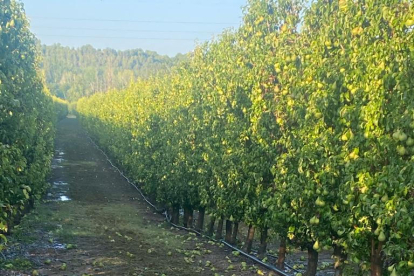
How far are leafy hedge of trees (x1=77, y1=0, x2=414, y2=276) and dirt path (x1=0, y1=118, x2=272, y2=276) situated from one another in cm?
163

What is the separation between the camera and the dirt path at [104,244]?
41.5 ft

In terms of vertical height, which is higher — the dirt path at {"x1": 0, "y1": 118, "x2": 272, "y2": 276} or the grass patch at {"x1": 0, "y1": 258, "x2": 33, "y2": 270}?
the grass patch at {"x1": 0, "y1": 258, "x2": 33, "y2": 270}

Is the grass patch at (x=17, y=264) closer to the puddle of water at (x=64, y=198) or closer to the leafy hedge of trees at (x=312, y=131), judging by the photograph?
the leafy hedge of trees at (x=312, y=131)

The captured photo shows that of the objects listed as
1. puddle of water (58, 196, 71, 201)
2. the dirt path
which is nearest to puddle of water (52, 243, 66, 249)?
the dirt path

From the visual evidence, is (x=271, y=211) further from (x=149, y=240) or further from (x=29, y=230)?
(x=29, y=230)

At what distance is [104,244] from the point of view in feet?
50.5

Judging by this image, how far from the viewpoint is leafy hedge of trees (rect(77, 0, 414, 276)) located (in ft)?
24.3

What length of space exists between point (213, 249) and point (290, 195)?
6.30m

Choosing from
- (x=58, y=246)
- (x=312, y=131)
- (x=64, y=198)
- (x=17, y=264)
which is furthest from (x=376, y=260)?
(x=64, y=198)

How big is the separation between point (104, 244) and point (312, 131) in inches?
359

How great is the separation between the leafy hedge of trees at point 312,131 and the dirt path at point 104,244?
163 centimetres

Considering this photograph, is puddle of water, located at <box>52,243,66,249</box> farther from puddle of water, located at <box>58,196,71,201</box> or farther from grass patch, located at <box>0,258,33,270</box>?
puddle of water, located at <box>58,196,71,201</box>

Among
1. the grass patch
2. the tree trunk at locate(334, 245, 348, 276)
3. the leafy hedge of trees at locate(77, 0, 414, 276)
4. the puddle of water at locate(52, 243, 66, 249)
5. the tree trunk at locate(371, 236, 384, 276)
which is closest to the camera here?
the leafy hedge of trees at locate(77, 0, 414, 276)

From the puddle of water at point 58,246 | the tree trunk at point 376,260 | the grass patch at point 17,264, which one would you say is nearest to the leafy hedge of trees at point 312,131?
the tree trunk at point 376,260
